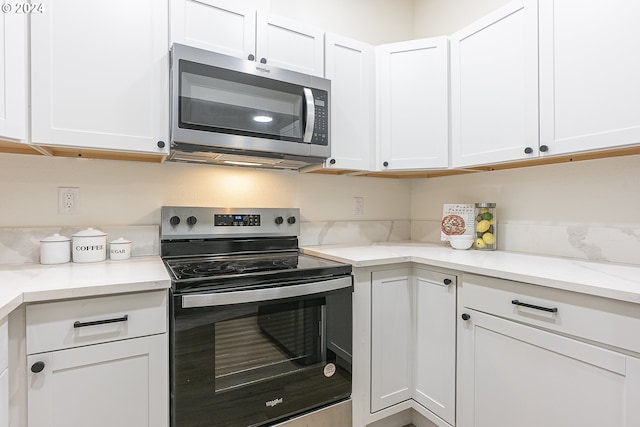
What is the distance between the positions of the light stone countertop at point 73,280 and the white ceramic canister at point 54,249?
A: 3 centimetres

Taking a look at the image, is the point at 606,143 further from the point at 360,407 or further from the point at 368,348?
the point at 360,407

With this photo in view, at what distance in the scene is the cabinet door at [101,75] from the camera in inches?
50.9

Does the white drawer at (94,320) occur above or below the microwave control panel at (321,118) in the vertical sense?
below

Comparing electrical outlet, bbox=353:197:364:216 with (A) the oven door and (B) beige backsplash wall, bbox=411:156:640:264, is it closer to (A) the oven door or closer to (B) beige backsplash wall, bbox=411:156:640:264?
(B) beige backsplash wall, bbox=411:156:640:264

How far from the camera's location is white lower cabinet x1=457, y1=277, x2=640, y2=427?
1046 mm

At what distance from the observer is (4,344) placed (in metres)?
0.95

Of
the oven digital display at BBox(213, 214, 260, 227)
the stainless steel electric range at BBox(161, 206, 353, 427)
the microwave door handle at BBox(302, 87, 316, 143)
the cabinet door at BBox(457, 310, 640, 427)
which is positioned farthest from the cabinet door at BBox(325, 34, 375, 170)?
the cabinet door at BBox(457, 310, 640, 427)

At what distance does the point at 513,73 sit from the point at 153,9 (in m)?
1.66

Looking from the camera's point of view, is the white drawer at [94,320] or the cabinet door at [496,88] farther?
the cabinet door at [496,88]

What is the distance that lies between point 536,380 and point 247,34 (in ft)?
6.31

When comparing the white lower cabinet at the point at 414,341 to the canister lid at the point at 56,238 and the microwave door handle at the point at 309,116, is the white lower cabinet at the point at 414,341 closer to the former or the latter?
the microwave door handle at the point at 309,116

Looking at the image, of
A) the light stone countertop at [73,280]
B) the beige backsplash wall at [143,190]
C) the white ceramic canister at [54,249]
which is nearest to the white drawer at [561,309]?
the beige backsplash wall at [143,190]

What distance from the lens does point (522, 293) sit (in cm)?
127

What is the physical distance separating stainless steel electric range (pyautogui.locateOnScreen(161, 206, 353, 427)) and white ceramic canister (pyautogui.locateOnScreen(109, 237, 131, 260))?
0.16 metres
